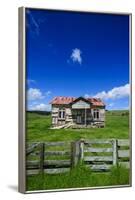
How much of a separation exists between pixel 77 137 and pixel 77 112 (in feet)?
1.11

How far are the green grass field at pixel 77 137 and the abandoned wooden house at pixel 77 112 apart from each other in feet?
0.25

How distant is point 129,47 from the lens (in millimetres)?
8891

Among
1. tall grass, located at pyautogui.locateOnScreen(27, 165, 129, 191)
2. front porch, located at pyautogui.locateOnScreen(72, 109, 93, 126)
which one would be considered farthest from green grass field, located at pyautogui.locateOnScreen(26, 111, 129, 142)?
tall grass, located at pyautogui.locateOnScreen(27, 165, 129, 191)

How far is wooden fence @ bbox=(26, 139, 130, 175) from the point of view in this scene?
842cm

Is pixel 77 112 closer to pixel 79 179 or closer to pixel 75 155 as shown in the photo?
pixel 75 155

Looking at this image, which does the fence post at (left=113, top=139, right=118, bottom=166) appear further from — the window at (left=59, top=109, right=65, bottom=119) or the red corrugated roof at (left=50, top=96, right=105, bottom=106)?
the window at (left=59, top=109, right=65, bottom=119)

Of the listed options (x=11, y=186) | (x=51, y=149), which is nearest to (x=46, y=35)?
(x=51, y=149)

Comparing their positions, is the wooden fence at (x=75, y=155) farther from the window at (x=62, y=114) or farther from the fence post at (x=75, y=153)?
the window at (x=62, y=114)

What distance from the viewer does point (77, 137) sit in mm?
8664

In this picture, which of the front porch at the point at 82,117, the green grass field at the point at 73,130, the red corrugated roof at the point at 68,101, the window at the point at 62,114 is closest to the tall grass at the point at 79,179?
the green grass field at the point at 73,130

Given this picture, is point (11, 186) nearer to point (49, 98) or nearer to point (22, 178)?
point (22, 178)

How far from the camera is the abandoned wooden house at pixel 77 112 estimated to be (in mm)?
8570

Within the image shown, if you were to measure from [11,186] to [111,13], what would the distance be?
2.68m

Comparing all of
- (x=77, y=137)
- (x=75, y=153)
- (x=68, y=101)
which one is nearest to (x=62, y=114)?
(x=68, y=101)
